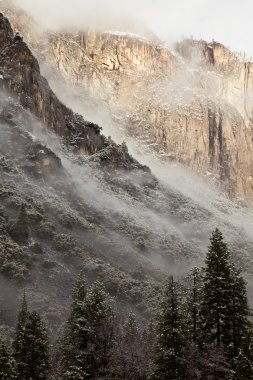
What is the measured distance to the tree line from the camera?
108ft

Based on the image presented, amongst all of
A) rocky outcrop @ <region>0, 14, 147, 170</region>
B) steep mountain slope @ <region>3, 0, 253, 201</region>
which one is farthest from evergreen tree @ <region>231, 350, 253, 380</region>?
steep mountain slope @ <region>3, 0, 253, 201</region>

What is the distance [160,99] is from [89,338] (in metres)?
120

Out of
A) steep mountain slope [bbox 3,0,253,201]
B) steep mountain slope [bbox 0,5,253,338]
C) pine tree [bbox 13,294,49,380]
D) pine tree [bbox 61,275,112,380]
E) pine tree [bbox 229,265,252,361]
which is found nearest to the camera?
pine tree [bbox 229,265,252,361]

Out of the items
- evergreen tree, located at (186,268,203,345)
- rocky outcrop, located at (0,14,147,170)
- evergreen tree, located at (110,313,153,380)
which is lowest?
evergreen tree, located at (110,313,153,380)

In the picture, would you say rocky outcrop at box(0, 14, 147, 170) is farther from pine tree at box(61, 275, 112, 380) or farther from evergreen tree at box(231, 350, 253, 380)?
evergreen tree at box(231, 350, 253, 380)

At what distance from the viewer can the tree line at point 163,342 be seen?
32938 millimetres

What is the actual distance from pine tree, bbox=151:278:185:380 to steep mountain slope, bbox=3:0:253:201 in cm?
11011

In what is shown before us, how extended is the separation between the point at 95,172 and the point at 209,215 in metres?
22.9

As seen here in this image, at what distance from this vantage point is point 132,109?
14825cm

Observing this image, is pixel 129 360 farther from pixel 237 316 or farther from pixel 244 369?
pixel 244 369

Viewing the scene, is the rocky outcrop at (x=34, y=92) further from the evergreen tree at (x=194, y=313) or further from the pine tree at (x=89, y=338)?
the pine tree at (x=89, y=338)

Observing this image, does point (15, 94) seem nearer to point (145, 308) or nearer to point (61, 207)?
point (61, 207)

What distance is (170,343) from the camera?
32.8m

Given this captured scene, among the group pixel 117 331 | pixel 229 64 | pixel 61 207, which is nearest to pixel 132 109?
pixel 229 64
